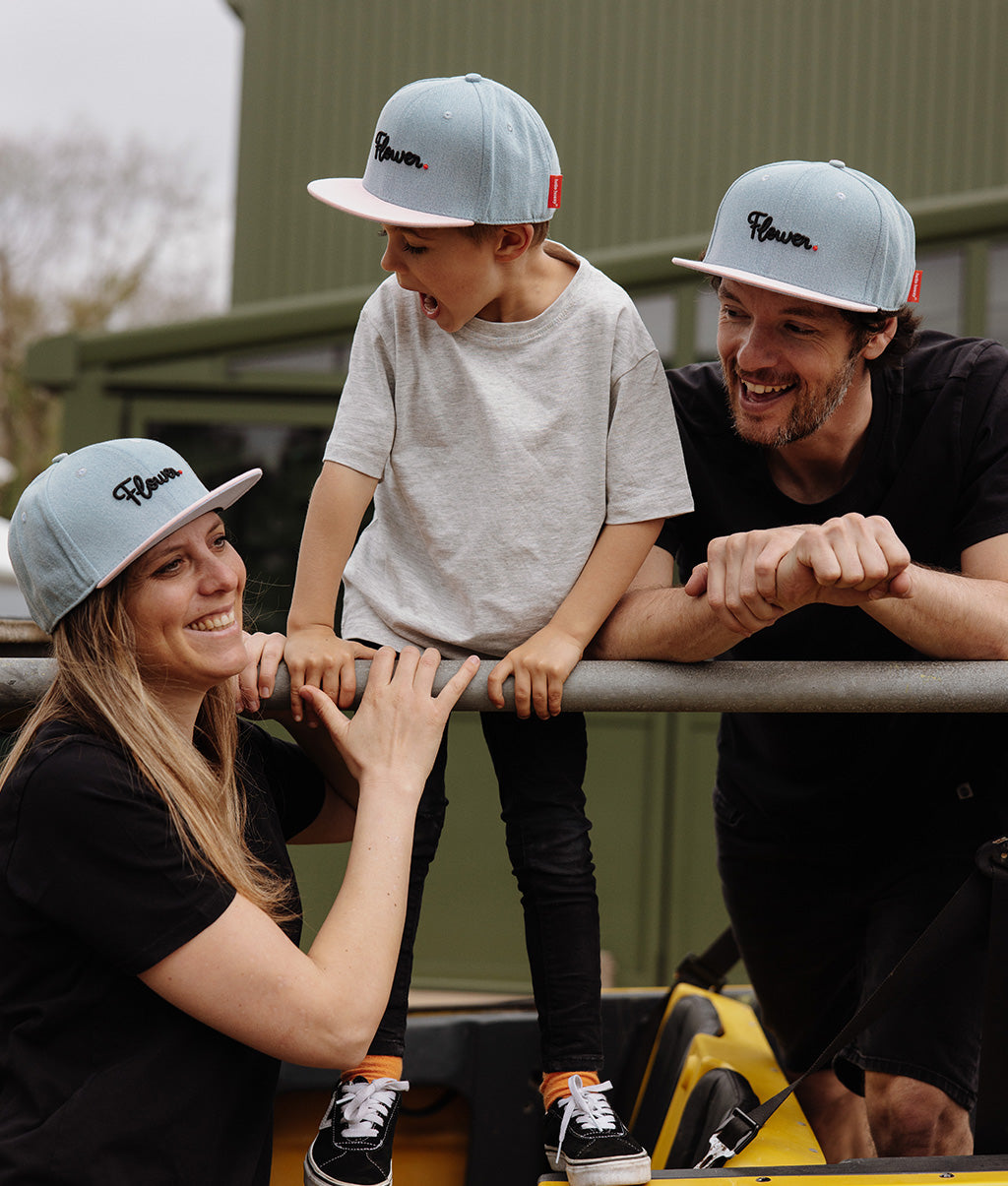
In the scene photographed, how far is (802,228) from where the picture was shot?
1.96 m

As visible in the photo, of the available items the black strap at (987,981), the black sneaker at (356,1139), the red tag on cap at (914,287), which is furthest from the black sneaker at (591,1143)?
the red tag on cap at (914,287)

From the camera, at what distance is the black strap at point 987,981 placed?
165 centimetres

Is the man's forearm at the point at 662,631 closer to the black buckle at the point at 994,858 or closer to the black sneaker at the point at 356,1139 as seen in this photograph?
the black buckle at the point at 994,858

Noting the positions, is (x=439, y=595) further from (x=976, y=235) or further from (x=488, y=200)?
(x=976, y=235)

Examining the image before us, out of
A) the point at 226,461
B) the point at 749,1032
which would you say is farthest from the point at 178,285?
the point at 749,1032

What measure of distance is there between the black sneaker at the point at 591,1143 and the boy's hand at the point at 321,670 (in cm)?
64

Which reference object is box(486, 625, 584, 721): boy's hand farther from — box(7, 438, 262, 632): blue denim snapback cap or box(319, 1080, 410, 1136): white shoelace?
box(319, 1080, 410, 1136): white shoelace

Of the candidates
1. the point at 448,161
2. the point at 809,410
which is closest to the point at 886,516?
the point at 809,410

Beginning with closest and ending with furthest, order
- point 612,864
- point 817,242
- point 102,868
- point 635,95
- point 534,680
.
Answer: point 102,868
point 534,680
point 817,242
point 612,864
point 635,95

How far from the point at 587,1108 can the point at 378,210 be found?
130 cm

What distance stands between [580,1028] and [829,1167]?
0.45 metres

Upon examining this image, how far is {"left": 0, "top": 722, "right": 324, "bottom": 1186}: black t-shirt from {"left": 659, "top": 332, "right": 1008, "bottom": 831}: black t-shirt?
1.12 meters

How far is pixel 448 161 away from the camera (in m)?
1.92

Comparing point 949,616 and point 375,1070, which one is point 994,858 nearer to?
point 949,616
